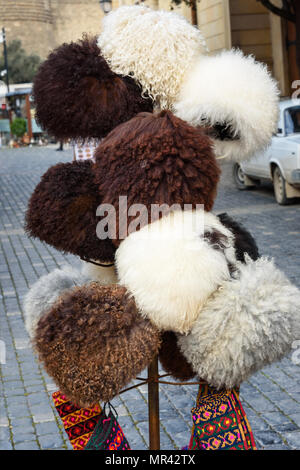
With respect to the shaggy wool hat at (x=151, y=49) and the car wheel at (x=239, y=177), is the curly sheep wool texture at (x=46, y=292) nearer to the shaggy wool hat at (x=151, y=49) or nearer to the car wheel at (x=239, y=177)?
the shaggy wool hat at (x=151, y=49)

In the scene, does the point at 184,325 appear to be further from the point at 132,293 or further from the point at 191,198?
the point at 191,198

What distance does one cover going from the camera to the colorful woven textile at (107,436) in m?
2.24

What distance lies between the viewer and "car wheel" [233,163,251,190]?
42.9 feet

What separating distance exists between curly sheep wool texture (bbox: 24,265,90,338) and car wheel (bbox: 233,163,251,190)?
10.7 meters

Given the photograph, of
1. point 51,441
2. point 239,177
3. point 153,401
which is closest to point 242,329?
point 153,401

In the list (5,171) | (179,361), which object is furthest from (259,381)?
(5,171)

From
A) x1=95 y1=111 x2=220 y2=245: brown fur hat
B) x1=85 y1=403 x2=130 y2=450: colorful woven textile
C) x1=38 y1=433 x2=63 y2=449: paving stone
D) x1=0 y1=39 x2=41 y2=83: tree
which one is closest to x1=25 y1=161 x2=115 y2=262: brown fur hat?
x1=95 y1=111 x2=220 y2=245: brown fur hat

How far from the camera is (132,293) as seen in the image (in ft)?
6.63

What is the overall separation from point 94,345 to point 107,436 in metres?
0.45

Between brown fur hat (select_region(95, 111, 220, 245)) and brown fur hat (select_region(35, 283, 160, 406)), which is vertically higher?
brown fur hat (select_region(95, 111, 220, 245))

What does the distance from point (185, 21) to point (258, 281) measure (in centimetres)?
97

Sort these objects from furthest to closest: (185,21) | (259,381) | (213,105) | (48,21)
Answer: (48,21) → (259,381) → (185,21) → (213,105)

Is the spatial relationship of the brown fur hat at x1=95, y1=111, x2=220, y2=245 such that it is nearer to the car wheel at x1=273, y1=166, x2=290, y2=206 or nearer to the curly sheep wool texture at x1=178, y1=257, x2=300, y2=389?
the curly sheep wool texture at x1=178, y1=257, x2=300, y2=389

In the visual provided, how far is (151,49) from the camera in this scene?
2.23 metres
